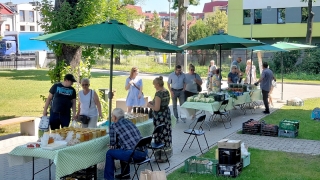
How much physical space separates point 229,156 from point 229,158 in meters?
0.06

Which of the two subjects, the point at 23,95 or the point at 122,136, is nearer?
the point at 122,136

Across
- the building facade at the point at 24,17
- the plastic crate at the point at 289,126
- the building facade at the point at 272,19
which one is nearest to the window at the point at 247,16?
the building facade at the point at 272,19

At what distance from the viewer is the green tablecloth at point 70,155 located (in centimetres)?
656

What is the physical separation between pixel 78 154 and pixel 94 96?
251 centimetres

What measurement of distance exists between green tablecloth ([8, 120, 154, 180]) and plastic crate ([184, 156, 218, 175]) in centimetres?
165

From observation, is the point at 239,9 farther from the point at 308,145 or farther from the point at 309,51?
the point at 308,145

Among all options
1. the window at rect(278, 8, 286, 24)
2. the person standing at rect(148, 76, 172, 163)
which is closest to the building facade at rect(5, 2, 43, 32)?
the window at rect(278, 8, 286, 24)

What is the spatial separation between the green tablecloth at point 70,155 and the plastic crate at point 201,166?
1.65 metres

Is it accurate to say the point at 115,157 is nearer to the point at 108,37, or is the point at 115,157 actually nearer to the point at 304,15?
the point at 108,37

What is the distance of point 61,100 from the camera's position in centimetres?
887

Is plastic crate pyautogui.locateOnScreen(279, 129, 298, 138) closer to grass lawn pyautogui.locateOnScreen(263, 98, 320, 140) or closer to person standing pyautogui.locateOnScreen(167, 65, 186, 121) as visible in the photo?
grass lawn pyautogui.locateOnScreen(263, 98, 320, 140)

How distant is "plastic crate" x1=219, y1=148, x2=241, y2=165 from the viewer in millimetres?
7902

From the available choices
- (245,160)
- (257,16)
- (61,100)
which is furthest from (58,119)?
(257,16)

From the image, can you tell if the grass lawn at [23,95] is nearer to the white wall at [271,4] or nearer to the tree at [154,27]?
the white wall at [271,4]
